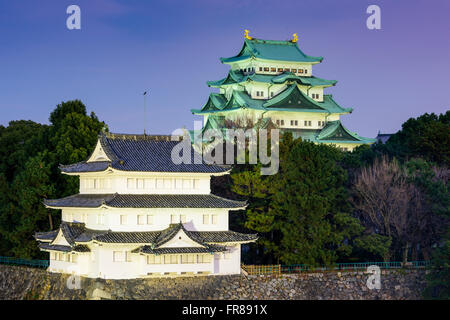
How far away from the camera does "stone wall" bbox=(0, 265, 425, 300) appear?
4534cm

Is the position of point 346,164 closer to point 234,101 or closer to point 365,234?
point 365,234

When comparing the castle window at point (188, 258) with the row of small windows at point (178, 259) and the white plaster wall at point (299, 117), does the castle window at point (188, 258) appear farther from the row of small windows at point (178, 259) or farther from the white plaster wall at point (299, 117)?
the white plaster wall at point (299, 117)

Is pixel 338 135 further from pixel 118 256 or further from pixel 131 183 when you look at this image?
pixel 118 256

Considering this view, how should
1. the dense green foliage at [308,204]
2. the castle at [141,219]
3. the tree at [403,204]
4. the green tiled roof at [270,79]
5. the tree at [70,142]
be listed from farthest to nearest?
the green tiled roof at [270,79] → the tree at [70,142] → the tree at [403,204] → the dense green foliage at [308,204] → the castle at [141,219]

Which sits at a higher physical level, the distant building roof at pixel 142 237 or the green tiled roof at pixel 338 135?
the green tiled roof at pixel 338 135

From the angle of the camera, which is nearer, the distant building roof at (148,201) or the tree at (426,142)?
the distant building roof at (148,201)

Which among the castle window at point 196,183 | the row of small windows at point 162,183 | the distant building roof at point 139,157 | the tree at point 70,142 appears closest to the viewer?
the row of small windows at point 162,183

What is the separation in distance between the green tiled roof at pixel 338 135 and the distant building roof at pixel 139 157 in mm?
22169

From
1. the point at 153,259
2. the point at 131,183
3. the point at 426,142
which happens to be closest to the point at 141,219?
the point at 131,183

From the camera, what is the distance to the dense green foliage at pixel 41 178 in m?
55.3

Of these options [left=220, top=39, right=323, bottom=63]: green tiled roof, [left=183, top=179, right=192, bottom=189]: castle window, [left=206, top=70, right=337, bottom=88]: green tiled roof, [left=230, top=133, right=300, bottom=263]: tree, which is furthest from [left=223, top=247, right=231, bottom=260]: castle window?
[left=220, top=39, right=323, bottom=63]: green tiled roof

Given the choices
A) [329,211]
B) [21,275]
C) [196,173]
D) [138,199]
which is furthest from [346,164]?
[21,275]

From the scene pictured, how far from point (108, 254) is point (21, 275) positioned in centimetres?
987

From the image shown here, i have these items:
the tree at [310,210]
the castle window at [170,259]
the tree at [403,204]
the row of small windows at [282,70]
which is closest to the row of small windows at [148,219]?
the castle window at [170,259]
